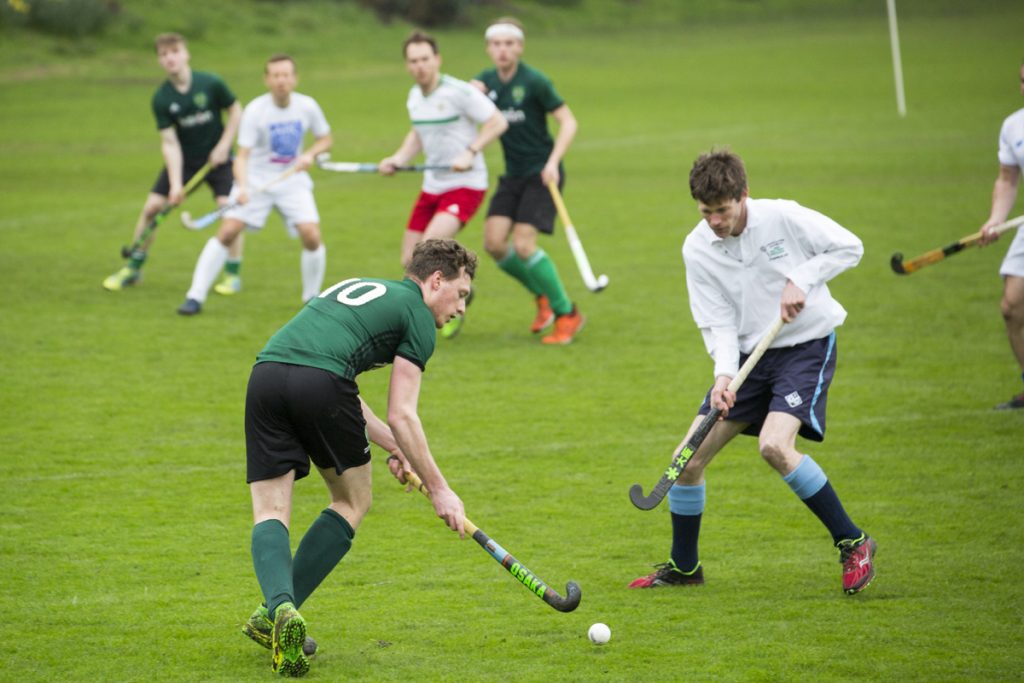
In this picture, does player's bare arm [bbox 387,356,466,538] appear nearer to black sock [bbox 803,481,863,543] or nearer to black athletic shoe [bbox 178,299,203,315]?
black sock [bbox 803,481,863,543]

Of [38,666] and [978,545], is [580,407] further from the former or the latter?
[38,666]

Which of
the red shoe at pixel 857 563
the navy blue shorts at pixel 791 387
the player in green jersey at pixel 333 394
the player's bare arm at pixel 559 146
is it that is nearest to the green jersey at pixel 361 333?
the player in green jersey at pixel 333 394

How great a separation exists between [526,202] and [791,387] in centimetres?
498

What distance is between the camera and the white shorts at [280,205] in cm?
1109

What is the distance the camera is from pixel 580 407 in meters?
8.61

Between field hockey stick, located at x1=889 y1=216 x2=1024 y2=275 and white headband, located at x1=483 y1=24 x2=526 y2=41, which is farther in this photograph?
white headband, located at x1=483 y1=24 x2=526 y2=41

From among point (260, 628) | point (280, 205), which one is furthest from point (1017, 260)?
point (280, 205)

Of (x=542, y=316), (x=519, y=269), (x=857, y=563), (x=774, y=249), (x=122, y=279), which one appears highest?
(x=774, y=249)

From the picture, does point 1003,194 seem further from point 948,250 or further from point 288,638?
point 288,638

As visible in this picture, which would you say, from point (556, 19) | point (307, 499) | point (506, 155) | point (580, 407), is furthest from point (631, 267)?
point (556, 19)

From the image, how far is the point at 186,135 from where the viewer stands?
12102 millimetres

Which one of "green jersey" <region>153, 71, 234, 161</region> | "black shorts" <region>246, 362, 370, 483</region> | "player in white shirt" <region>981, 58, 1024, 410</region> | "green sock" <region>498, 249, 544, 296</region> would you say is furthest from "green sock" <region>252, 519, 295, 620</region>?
"green jersey" <region>153, 71, 234, 161</region>

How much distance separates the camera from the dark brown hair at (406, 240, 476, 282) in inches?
189

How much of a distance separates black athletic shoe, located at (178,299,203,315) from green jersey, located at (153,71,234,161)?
67.5 inches
